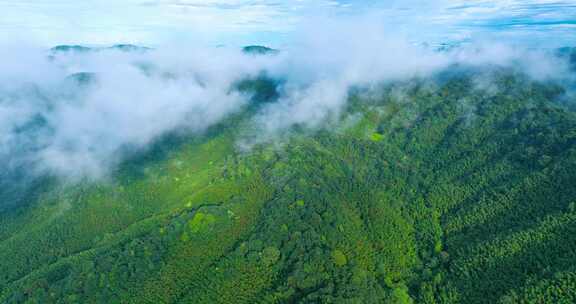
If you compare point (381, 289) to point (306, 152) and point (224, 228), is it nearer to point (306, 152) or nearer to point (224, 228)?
point (224, 228)

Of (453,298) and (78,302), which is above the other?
(453,298)

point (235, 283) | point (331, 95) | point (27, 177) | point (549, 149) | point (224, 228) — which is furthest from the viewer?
point (331, 95)

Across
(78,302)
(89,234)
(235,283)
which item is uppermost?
(235,283)

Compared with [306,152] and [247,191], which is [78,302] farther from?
[306,152]

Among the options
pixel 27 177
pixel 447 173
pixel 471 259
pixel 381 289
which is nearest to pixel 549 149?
pixel 447 173

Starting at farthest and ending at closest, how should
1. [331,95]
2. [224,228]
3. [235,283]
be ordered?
1. [331,95]
2. [224,228]
3. [235,283]

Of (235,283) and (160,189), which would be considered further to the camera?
(160,189)
